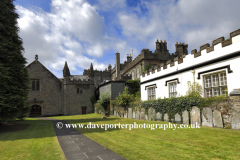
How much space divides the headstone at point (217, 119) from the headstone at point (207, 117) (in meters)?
0.24

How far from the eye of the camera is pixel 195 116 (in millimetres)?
10523

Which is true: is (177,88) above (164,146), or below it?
above

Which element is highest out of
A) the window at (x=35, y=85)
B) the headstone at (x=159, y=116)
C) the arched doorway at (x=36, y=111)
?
the window at (x=35, y=85)

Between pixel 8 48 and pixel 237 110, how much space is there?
56.1 ft

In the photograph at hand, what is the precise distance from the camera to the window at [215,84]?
35.1 feet

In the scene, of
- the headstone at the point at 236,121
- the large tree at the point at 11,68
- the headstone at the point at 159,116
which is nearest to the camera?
the headstone at the point at 236,121

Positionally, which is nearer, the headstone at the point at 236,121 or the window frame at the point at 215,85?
the headstone at the point at 236,121

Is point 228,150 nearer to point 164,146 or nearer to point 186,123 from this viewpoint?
point 164,146

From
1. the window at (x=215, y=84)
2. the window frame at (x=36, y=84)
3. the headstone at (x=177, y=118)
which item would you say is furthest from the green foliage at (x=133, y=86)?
the window frame at (x=36, y=84)

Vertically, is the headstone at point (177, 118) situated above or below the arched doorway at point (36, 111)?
above

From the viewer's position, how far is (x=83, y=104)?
1394 inches

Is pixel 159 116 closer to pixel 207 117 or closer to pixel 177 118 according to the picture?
pixel 177 118

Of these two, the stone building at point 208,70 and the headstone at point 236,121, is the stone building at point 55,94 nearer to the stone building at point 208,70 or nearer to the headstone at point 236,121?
the stone building at point 208,70

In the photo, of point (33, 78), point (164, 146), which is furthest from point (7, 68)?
point (33, 78)
